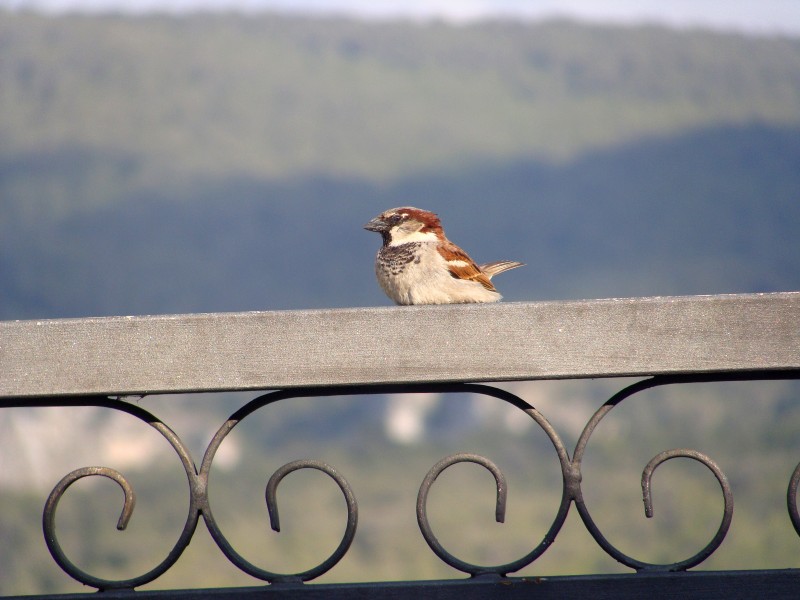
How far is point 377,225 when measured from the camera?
360 centimetres

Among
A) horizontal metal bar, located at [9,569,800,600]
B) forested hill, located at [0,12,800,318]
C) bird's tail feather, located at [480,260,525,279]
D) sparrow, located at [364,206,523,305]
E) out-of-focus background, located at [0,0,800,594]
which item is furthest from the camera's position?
forested hill, located at [0,12,800,318]

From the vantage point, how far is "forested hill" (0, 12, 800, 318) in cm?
2016

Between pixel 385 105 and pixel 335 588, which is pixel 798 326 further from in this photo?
pixel 385 105

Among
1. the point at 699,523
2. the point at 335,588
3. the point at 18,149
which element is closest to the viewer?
the point at 335,588

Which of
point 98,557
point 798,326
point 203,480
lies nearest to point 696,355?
point 798,326

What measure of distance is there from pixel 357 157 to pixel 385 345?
2555 centimetres

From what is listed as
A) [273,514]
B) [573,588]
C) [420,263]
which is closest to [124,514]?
[273,514]

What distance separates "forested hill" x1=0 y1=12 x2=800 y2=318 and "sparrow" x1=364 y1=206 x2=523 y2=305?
13.5m

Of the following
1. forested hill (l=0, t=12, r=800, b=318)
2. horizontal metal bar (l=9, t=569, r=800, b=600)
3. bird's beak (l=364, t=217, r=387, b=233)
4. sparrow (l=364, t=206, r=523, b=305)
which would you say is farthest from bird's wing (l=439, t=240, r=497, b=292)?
forested hill (l=0, t=12, r=800, b=318)

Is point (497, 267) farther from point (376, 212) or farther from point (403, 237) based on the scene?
point (376, 212)

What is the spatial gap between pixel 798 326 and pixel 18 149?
26.1m

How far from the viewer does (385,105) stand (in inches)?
1136

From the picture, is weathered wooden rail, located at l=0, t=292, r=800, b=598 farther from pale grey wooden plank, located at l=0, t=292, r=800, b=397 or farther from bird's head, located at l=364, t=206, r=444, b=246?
bird's head, located at l=364, t=206, r=444, b=246

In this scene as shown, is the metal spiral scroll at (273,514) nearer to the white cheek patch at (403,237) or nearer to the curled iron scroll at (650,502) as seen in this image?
the curled iron scroll at (650,502)
